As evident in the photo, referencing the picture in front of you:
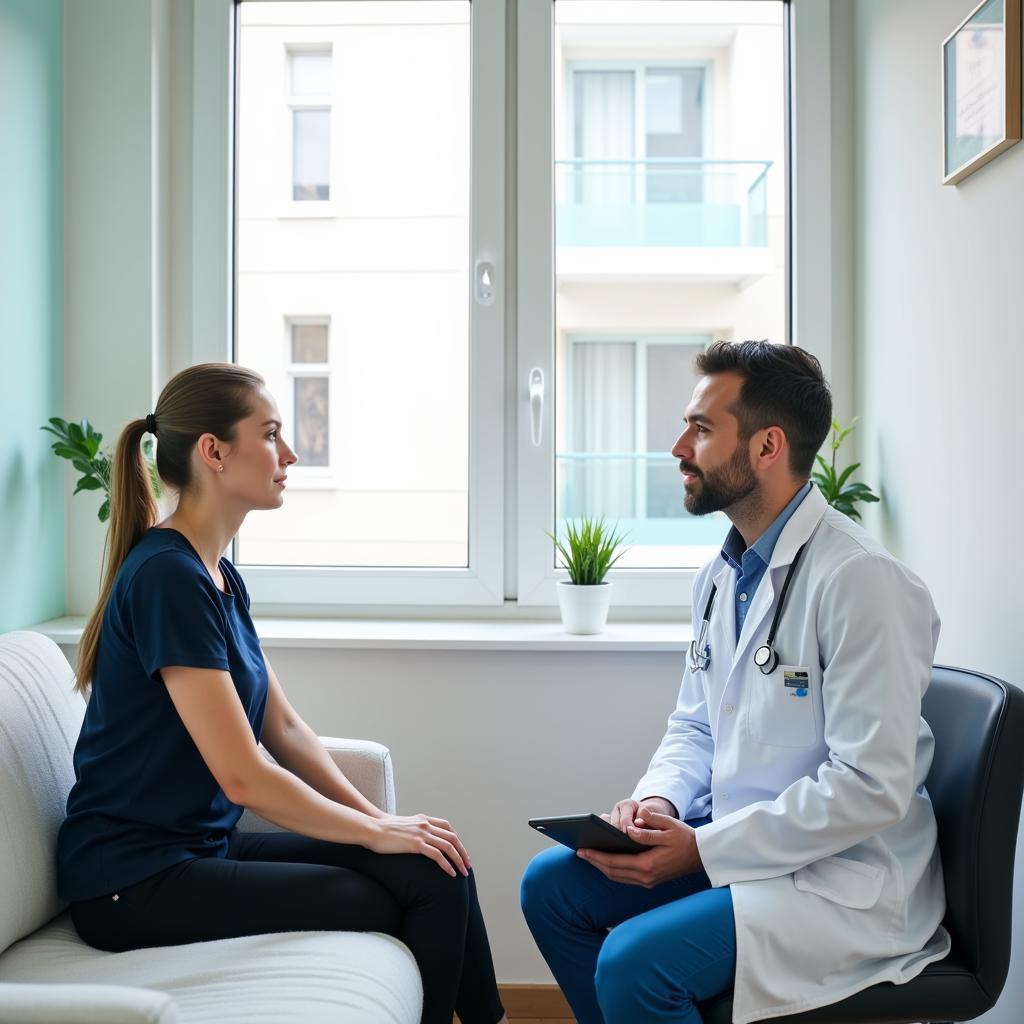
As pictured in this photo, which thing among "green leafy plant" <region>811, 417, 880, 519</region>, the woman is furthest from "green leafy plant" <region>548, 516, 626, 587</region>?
the woman

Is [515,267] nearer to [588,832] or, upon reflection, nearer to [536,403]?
[536,403]

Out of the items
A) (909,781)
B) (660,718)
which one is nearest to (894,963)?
(909,781)

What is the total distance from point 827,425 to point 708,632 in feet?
1.35

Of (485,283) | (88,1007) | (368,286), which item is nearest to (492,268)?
(485,283)

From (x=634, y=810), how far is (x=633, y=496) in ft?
3.83

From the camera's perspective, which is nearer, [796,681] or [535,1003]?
[796,681]

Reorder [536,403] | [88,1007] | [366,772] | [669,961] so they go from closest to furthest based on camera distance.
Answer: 1. [88,1007]
2. [669,961]
3. [366,772]
4. [536,403]

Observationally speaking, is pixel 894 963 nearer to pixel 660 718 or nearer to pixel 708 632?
pixel 708 632

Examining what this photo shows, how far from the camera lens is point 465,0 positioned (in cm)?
277

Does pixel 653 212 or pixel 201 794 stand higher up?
pixel 653 212

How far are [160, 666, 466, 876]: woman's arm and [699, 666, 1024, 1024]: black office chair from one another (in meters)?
0.53

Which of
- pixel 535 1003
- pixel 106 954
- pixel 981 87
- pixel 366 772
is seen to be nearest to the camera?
pixel 106 954

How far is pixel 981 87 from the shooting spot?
6.17 ft

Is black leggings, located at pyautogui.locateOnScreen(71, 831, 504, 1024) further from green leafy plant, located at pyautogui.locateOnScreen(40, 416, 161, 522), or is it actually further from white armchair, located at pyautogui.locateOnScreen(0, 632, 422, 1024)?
green leafy plant, located at pyautogui.locateOnScreen(40, 416, 161, 522)
